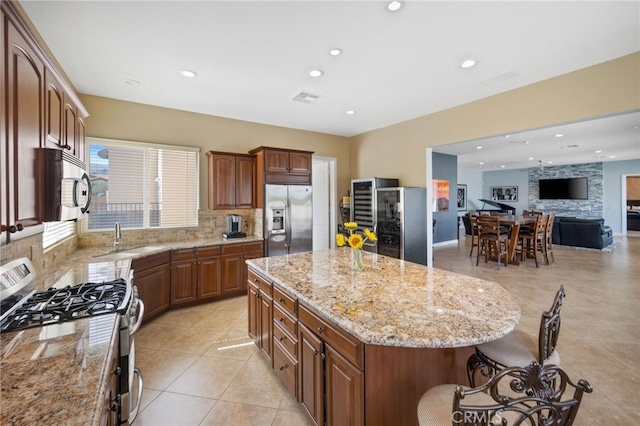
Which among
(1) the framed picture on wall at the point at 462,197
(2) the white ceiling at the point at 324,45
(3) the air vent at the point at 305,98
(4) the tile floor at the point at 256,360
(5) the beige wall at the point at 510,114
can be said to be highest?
(3) the air vent at the point at 305,98

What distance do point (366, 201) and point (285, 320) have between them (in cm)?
368

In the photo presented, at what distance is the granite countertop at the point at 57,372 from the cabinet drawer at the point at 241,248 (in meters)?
2.66

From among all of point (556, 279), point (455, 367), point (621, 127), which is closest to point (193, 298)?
point (455, 367)

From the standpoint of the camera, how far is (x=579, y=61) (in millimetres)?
2949

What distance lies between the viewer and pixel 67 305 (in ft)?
5.50

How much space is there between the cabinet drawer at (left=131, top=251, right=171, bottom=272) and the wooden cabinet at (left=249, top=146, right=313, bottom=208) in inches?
61.2

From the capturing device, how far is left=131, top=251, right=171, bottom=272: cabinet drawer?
3246 millimetres

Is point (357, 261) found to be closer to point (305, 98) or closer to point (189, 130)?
point (305, 98)

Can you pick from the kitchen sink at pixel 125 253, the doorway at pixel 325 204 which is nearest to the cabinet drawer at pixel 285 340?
the kitchen sink at pixel 125 253

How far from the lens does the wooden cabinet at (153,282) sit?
3311 mm

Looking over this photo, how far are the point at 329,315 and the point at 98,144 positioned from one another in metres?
4.12

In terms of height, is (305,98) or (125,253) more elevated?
(305,98)

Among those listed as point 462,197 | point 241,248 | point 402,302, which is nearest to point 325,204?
point 241,248

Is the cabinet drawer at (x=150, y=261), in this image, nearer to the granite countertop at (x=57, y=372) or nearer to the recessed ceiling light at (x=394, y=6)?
the granite countertop at (x=57, y=372)
